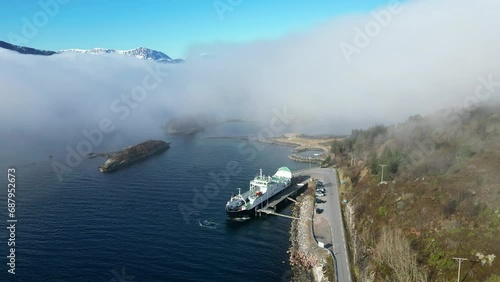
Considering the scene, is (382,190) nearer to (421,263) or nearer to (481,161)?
(481,161)

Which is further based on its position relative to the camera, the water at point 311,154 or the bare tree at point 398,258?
the water at point 311,154

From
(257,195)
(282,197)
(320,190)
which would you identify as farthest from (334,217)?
(282,197)

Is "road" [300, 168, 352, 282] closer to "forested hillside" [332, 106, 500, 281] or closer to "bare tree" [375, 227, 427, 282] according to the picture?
"forested hillside" [332, 106, 500, 281]

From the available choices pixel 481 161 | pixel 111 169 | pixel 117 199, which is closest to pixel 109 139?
pixel 111 169

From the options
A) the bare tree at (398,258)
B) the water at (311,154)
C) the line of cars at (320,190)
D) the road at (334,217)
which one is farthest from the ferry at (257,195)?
the water at (311,154)

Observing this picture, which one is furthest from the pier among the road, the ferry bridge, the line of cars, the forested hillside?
the forested hillside

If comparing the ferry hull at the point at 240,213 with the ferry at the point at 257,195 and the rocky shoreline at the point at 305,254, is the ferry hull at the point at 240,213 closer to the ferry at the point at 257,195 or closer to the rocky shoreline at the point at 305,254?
the ferry at the point at 257,195
